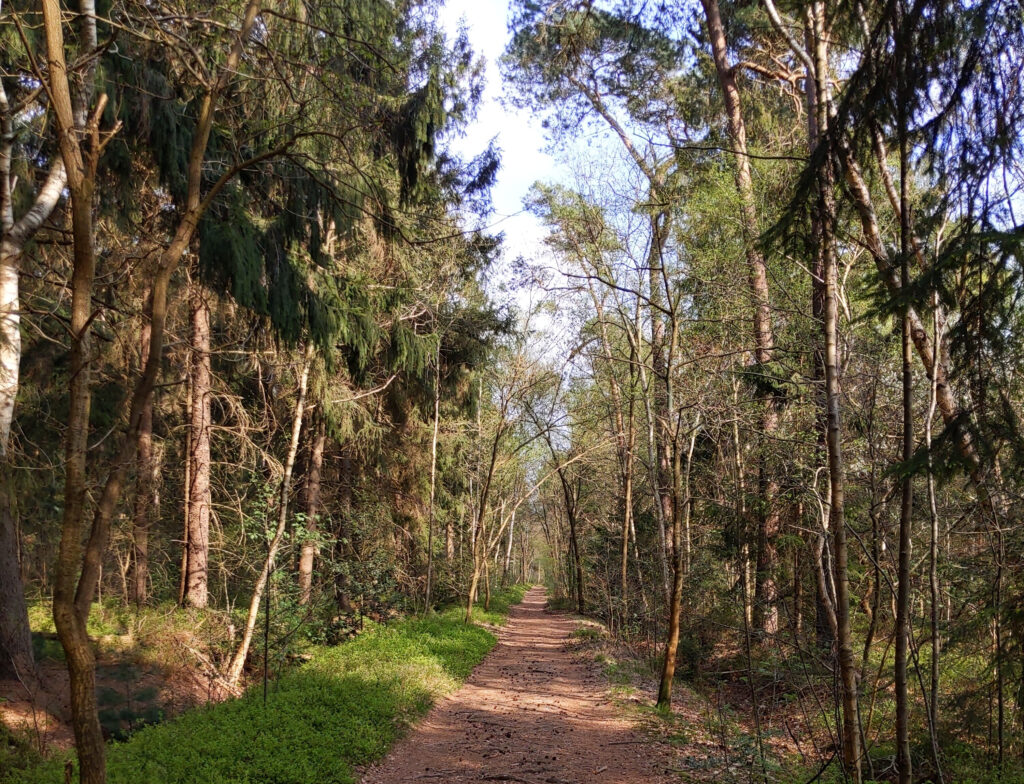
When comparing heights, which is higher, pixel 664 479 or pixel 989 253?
pixel 989 253

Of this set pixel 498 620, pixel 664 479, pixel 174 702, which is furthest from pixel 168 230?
pixel 498 620

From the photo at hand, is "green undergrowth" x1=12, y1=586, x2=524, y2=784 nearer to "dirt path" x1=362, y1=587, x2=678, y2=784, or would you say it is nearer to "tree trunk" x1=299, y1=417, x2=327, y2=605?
"dirt path" x1=362, y1=587, x2=678, y2=784

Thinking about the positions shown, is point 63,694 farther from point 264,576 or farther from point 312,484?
point 312,484

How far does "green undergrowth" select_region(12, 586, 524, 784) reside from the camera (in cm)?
534

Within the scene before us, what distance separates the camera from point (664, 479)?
15406 mm

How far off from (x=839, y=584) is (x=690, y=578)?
9.18 meters

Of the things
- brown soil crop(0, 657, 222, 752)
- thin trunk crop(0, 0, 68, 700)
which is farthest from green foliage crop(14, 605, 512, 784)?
thin trunk crop(0, 0, 68, 700)

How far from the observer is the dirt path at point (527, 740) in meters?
6.21

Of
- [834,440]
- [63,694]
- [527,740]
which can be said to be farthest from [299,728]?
[834,440]

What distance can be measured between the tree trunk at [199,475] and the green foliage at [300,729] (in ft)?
7.51

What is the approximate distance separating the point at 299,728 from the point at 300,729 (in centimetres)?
3

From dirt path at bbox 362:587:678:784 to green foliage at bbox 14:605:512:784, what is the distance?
1.15ft

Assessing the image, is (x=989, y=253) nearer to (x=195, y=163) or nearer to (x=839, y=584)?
(x=839, y=584)

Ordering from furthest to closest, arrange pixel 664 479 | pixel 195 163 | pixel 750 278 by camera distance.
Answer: pixel 664 479, pixel 750 278, pixel 195 163
